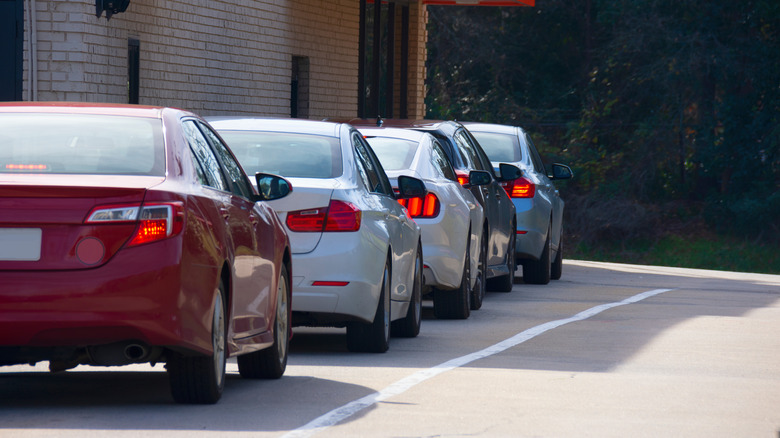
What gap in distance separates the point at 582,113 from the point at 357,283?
135 feet

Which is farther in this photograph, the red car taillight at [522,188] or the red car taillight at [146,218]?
the red car taillight at [522,188]

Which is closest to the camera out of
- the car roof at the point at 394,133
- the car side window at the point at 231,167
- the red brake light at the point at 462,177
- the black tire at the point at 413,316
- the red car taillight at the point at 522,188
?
the car side window at the point at 231,167

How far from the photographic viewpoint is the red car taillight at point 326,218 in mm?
10281

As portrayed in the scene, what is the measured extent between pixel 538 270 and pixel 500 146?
1620 millimetres

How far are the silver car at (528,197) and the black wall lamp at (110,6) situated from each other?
15.4 ft

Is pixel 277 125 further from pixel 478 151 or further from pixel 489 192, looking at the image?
pixel 478 151

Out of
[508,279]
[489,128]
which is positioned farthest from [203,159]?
[489,128]

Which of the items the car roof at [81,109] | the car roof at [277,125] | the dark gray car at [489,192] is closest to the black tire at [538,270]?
the dark gray car at [489,192]

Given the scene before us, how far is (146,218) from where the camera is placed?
283 inches

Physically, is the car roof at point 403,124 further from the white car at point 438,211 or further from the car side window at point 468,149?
the white car at point 438,211

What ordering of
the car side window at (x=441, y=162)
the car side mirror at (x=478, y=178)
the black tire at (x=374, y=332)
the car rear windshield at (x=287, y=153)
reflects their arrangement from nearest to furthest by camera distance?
1. the car rear windshield at (x=287, y=153)
2. the black tire at (x=374, y=332)
3. the car side window at (x=441, y=162)
4. the car side mirror at (x=478, y=178)

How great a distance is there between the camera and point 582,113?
5100 cm

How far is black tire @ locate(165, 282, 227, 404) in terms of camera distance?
771 centimetres

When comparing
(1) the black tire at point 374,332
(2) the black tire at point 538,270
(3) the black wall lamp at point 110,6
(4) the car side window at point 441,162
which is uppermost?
(3) the black wall lamp at point 110,6
